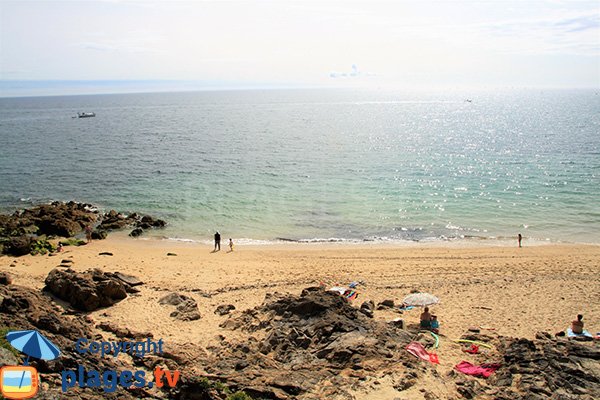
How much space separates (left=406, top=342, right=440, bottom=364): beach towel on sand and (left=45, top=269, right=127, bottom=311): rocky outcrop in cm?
1332

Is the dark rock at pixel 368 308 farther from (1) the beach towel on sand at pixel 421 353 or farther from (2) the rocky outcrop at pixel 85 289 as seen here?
(2) the rocky outcrop at pixel 85 289

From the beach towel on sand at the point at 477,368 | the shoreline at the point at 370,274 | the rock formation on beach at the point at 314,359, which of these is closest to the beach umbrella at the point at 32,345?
the rock formation on beach at the point at 314,359

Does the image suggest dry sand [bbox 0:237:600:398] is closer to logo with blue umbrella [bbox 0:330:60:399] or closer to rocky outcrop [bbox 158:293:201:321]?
rocky outcrop [bbox 158:293:201:321]

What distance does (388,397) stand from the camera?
41.0 ft

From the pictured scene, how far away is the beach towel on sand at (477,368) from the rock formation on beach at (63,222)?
27705 millimetres

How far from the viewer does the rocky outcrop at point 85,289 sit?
1972 cm

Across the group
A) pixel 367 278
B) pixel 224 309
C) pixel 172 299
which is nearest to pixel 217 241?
pixel 172 299

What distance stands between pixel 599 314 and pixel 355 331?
12796mm

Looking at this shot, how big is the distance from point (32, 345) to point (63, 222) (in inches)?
1114

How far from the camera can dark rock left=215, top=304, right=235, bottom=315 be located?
2030cm

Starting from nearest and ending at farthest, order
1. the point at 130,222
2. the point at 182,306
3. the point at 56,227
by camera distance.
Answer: the point at 182,306, the point at 56,227, the point at 130,222

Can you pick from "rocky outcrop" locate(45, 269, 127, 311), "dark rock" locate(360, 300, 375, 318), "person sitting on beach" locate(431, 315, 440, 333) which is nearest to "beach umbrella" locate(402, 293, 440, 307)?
"person sitting on beach" locate(431, 315, 440, 333)

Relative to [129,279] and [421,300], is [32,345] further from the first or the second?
[421,300]

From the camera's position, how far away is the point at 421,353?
15.2m
